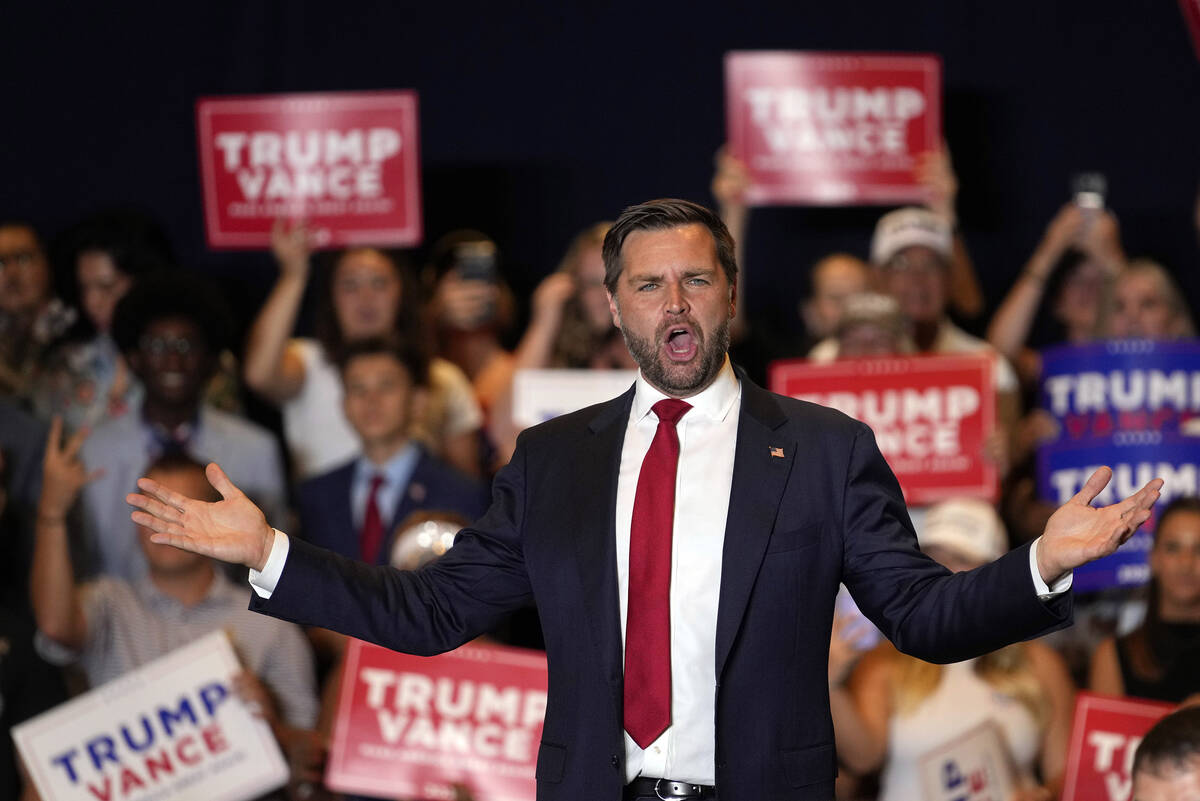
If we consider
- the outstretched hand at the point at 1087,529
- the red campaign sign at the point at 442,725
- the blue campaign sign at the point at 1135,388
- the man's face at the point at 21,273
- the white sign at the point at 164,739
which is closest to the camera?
the outstretched hand at the point at 1087,529

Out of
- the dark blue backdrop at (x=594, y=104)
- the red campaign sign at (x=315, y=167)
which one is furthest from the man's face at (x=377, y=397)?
the dark blue backdrop at (x=594, y=104)

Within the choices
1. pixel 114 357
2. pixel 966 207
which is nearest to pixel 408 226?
pixel 114 357

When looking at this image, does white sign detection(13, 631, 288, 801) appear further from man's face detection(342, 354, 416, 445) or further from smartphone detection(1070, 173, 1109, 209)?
smartphone detection(1070, 173, 1109, 209)

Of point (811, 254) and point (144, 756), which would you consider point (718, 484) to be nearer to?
point (144, 756)

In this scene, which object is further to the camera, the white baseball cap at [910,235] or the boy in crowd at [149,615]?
the white baseball cap at [910,235]

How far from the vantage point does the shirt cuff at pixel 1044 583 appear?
6.72 ft

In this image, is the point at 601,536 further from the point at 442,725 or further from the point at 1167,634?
the point at 1167,634

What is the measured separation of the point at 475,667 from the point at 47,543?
1.10 metres

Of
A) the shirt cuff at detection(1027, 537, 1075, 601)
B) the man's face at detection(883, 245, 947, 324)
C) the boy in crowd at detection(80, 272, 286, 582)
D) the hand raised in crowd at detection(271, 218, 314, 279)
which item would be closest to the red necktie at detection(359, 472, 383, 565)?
the boy in crowd at detection(80, 272, 286, 582)

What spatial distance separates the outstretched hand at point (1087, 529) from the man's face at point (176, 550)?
8.47ft

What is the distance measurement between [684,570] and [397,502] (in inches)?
96.7

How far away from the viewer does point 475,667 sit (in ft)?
13.2

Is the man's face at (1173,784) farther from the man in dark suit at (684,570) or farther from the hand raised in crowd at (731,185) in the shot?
the hand raised in crowd at (731,185)

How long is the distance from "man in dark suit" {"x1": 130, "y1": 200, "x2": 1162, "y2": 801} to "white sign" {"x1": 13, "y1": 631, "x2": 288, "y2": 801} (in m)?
1.74
